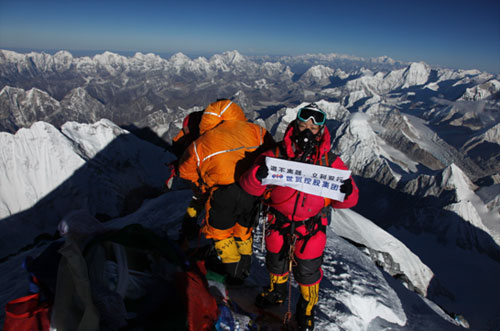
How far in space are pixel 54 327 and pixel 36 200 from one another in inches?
2455

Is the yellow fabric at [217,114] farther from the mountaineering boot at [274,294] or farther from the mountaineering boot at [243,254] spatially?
the mountaineering boot at [274,294]

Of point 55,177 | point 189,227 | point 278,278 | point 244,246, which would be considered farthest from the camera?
point 55,177

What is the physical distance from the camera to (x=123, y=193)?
56406mm

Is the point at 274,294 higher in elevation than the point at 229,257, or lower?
lower

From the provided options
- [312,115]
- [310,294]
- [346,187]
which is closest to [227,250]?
[310,294]

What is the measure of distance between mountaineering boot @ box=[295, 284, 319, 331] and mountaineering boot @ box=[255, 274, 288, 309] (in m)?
0.44

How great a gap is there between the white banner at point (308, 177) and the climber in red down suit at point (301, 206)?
13cm

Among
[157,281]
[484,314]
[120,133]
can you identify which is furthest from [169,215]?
[484,314]

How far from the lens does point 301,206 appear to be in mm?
4164

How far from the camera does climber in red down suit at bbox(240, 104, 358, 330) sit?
156 inches

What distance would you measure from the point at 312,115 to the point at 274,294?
12.8 feet

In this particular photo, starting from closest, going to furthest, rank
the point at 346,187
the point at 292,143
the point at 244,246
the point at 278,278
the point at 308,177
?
the point at 346,187 → the point at 308,177 → the point at 292,143 → the point at 278,278 → the point at 244,246

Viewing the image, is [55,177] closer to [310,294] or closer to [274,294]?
[274,294]

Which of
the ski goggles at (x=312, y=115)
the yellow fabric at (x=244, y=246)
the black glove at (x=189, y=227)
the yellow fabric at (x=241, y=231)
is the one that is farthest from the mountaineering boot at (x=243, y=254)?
the ski goggles at (x=312, y=115)
